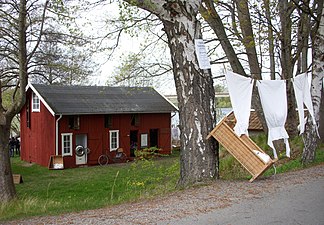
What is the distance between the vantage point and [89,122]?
26.5 metres

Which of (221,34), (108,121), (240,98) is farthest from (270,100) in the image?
(108,121)

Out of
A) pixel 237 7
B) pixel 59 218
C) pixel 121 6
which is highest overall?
pixel 237 7

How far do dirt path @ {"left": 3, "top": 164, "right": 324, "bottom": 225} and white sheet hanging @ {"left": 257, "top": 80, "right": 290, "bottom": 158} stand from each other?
1.45 metres

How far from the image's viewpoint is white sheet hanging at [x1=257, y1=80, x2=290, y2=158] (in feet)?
30.8

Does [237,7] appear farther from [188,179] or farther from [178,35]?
[188,179]

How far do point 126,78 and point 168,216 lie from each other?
10660 millimetres

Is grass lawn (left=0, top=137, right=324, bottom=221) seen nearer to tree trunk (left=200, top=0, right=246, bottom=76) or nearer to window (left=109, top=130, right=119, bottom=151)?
window (left=109, top=130, right=119, bottom=151)

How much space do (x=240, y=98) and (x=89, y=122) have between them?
62.0 ft

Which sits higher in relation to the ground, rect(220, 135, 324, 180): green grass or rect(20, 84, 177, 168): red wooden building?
rect(20, 84, 177, 168): red wooden building

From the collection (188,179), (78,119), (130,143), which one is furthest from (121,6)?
(130,143)

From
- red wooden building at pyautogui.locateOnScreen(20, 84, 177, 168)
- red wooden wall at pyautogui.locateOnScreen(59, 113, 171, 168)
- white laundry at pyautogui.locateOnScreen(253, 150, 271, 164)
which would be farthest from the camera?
red wooden wall at pyautogui.locateOnScreen(59, 113, 171, 168)

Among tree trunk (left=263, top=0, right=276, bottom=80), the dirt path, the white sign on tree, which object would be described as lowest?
the dirt path

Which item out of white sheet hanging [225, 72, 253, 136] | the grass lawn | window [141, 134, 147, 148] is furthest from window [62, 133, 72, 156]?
white sheet hanging [225, 72, 253, 136]

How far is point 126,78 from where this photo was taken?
16078 millimetres
